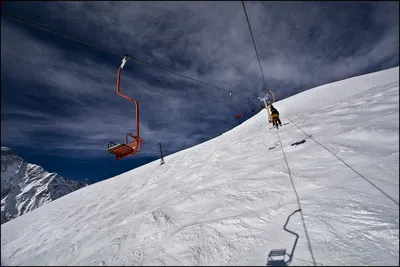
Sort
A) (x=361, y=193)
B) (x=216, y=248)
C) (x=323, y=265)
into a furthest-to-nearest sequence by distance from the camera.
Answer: (x=361, y=193) → (x=216, y=248) → (x=323, y=265)

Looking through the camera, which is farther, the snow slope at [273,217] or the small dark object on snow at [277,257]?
the snow slope at [273,217]

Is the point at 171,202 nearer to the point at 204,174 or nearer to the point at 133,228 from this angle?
the point at 133,228

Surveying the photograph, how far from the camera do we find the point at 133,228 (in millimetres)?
6289

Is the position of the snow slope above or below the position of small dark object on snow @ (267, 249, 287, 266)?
above

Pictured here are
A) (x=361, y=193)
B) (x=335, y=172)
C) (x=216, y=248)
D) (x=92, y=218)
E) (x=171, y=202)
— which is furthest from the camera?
(x=92, y=218)

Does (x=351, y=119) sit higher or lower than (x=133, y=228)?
higher

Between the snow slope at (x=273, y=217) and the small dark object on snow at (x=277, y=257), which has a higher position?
the snow slope at (x=273, y=217)

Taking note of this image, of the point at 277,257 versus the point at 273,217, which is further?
the point at 273,217

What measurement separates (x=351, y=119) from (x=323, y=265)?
7630 millimetres

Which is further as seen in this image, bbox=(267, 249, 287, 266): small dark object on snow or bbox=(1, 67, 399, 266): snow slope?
bbox=(1, 67, 399, 266): snow slope

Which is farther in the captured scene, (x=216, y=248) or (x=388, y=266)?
(x=216, y=248)

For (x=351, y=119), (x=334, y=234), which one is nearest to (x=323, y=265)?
(x=334, y=234)

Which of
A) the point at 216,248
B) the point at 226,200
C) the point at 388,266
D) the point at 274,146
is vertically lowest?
the point at 388,266

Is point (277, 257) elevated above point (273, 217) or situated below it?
below
